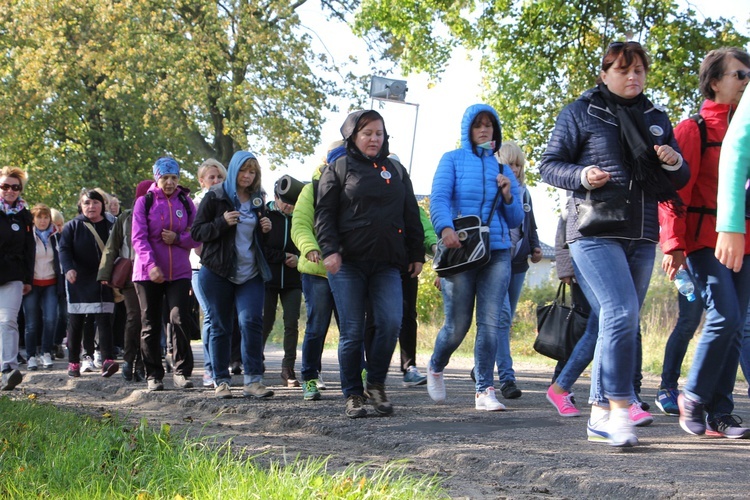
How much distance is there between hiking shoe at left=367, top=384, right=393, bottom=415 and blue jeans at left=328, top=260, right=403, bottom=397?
0.05 m

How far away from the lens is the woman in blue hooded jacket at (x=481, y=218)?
7629mm

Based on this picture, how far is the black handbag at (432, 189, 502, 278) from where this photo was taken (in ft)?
24.5

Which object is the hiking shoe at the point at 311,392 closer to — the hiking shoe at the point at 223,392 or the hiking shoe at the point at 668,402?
the hiking shoe at the point at 223,392

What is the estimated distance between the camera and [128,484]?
456 centimetres

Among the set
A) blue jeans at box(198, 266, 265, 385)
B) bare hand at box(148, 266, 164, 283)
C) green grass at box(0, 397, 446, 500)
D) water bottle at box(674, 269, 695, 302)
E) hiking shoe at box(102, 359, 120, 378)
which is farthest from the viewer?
hiking shoe at box(102, 359, 120, 378)

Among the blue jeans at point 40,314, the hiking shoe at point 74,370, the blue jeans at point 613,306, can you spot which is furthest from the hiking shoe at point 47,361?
the blue jeans at point 613,306

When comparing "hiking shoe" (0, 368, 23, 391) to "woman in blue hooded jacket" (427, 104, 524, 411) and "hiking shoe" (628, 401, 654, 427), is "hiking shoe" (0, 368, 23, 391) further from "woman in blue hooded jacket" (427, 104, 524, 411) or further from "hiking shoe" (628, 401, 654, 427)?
"hiking shoe" (628, 401, 654, 427)

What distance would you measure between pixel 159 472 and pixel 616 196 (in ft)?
9.33

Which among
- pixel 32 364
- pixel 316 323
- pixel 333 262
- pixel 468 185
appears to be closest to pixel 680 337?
pixel 468 185

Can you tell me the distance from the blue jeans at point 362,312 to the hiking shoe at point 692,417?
7.03 feet

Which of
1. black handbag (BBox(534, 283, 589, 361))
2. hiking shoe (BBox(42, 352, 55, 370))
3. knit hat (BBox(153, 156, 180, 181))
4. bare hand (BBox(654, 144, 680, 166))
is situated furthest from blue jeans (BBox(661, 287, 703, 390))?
hiking shoe (BBox(42, 352, 55, 370))

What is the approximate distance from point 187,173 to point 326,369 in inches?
1185

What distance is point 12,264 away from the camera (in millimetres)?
9727

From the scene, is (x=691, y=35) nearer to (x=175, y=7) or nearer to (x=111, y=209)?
(x=111, y=209)
